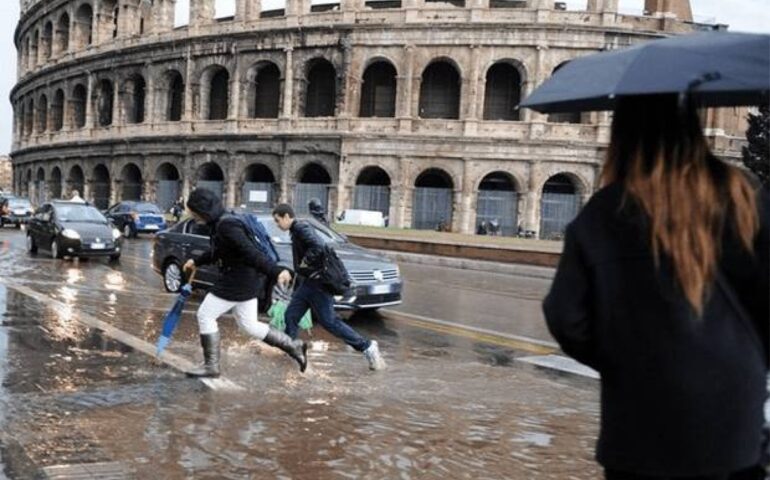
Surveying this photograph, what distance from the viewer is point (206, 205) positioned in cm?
667

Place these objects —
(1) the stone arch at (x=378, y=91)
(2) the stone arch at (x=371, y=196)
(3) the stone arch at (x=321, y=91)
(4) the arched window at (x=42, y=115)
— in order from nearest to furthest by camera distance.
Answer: (2) the stone arch at (x=371, y=196), (1) the stone arch at (x=378, y=91), (3) the stone arch at (x=321, y=91), (4) the arched window at (x=42, y=115)

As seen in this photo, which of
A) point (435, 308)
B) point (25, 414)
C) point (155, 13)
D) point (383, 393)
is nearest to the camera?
point (25, 414)

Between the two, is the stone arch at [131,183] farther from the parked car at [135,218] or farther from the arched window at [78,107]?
the parked car at [135,218]

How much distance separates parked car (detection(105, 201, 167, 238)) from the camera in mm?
30797

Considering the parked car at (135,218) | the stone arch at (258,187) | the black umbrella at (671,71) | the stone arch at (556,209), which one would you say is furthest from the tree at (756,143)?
the black umbrella at (671,71)

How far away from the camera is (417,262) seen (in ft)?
79.4

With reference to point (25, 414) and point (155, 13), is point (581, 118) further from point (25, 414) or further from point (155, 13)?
point (25, 414)

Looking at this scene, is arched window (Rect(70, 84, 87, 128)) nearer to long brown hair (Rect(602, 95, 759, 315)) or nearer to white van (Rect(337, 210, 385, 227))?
white van (Rect(337, 210, 385, 227))

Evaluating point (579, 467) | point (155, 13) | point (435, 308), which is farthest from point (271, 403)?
point (155, 13)

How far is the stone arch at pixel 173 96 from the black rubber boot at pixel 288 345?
39303 mm

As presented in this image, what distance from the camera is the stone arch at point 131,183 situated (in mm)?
47453

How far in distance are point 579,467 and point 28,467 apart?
343cm

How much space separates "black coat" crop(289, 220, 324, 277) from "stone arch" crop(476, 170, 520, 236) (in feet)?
96.7

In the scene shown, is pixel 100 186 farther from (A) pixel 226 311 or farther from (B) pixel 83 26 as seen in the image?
(A) pixel 226 311
